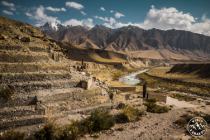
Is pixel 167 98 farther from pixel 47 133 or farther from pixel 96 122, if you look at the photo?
pixel 47 133

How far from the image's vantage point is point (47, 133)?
1664 centimetres

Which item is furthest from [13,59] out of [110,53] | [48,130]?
[110,53]

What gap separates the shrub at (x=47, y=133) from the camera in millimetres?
16438

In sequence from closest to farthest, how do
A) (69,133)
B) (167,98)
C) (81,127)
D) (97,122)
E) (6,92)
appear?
(69,133), (6,92), (81,127), (97,122), (167,98)

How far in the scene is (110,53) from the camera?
18350cm

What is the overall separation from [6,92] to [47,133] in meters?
4.86

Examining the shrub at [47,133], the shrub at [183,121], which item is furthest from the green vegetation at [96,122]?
the shrub at [183,121]

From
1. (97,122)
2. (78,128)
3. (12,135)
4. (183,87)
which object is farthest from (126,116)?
(183,87)

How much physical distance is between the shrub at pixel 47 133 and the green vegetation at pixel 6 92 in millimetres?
3952

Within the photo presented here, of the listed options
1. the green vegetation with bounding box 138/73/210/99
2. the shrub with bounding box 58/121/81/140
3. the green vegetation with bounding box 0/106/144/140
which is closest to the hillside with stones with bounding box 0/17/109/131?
the green vegetation with bounding box 0/106/144/140

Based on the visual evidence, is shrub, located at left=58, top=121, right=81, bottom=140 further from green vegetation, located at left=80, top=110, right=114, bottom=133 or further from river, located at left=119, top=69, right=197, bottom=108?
river, located at left=119, top=69, right=197, bottom=108

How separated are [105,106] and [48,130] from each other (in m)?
7.81

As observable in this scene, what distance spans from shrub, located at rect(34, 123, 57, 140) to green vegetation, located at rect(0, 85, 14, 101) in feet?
13.0

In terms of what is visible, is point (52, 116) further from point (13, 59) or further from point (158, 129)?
point (158, 129)
